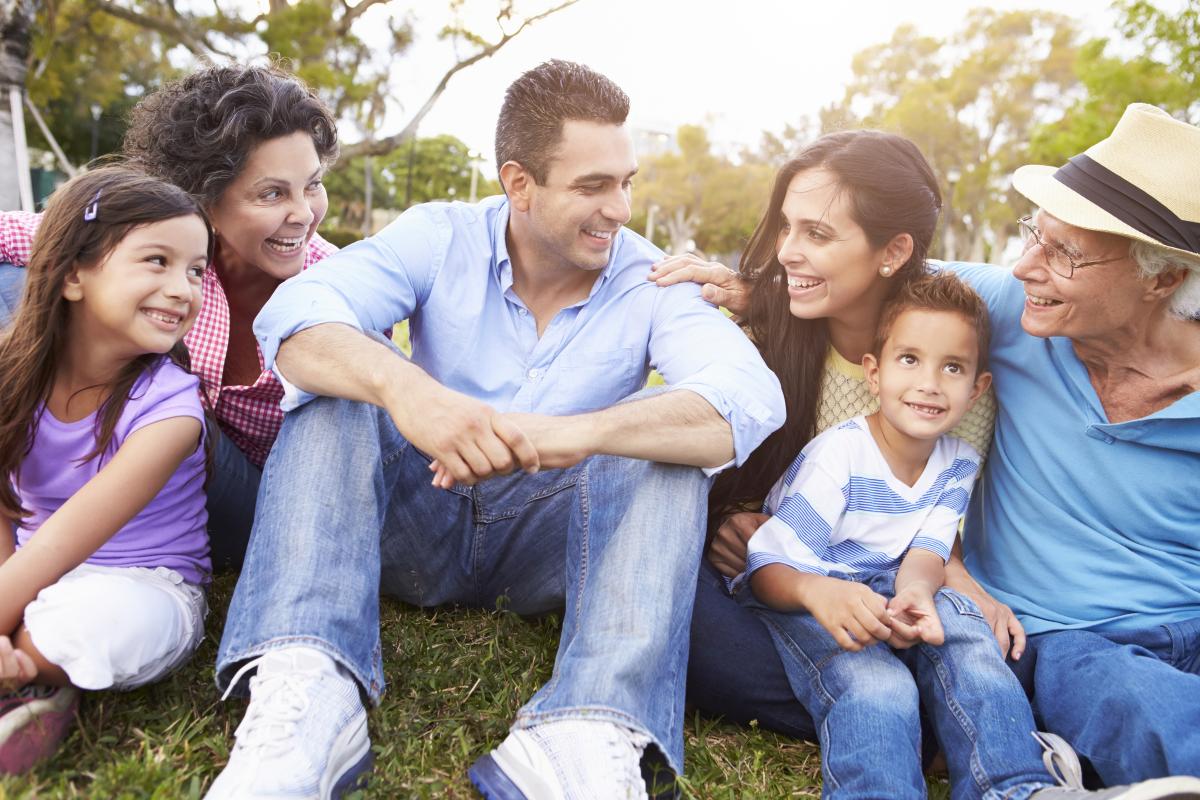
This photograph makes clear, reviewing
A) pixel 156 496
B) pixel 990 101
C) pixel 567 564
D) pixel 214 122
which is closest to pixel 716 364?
pixel 567 564

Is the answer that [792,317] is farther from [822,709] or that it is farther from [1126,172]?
[822,709]

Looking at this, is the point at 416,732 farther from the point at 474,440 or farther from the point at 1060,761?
the point at 1060,761

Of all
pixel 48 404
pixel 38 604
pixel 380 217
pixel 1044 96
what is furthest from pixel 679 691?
pixel 380 217

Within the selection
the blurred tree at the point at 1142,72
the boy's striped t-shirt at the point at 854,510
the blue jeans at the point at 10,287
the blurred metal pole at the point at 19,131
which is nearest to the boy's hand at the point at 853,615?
the boy's striped t-shirt at the point at 854,510

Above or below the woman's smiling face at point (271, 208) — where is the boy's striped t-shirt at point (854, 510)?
below

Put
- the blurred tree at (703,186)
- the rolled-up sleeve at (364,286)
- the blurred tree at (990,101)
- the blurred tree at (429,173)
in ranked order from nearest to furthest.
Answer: the rolled-up sleeve at (364,286) → the blurred tree at (990,101) → the blurred tree at (703,186) → the blurred tree at (429,173)

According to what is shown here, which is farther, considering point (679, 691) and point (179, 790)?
point (679, 691)

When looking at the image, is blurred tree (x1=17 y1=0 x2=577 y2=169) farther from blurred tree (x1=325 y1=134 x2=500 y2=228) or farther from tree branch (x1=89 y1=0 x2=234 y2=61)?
blurred tree (x1=325 y1=134 x2=500 y2=228)

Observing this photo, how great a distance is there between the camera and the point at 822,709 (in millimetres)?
2680

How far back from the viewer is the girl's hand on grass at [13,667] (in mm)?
2238

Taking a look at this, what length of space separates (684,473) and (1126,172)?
62.1 inches

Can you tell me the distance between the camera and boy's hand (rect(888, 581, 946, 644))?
2604 mm

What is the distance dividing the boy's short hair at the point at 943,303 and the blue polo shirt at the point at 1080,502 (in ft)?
0.40

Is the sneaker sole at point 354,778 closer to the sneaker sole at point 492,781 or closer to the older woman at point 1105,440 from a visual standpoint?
the sneaker sole at point 492,781
